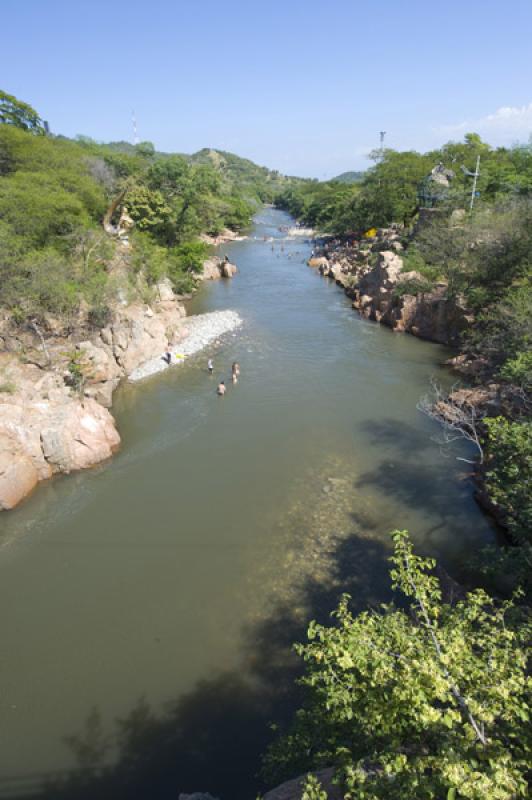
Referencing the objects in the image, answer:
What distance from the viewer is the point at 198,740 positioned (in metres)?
9.44

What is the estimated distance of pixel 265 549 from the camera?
557 inches

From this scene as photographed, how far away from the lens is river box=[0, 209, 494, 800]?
955cm

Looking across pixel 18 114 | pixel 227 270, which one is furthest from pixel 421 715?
pixel 18 114

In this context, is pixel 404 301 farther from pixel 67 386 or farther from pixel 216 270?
pixel 216 270

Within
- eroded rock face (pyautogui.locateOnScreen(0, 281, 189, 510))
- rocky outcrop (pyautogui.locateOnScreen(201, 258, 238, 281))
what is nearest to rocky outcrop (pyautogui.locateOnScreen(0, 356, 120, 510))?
eroded rock face (pyautogui.locateOnScreen(0, 281, 189, 510))

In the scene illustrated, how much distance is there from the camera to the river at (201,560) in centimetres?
955

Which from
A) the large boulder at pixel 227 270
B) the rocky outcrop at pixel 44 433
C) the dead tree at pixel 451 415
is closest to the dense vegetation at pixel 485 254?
the dead tree at pixel 451 415

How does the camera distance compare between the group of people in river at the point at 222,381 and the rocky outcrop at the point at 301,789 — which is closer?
the rocky outcrop at the point at 301,789

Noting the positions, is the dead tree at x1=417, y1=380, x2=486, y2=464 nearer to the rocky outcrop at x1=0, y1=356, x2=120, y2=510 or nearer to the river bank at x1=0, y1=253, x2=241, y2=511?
the rocky outcrop at x1=0, y1=356, x2=120, y2=510

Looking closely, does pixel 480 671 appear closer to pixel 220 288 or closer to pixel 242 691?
pixel 242 691

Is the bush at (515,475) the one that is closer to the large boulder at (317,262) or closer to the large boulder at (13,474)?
the large boulder at (13,474)

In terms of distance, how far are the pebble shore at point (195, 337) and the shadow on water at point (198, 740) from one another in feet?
60.1

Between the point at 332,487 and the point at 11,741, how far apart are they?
1165 centimetres

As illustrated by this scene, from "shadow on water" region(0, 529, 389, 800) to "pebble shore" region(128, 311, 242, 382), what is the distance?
60.1 feet
